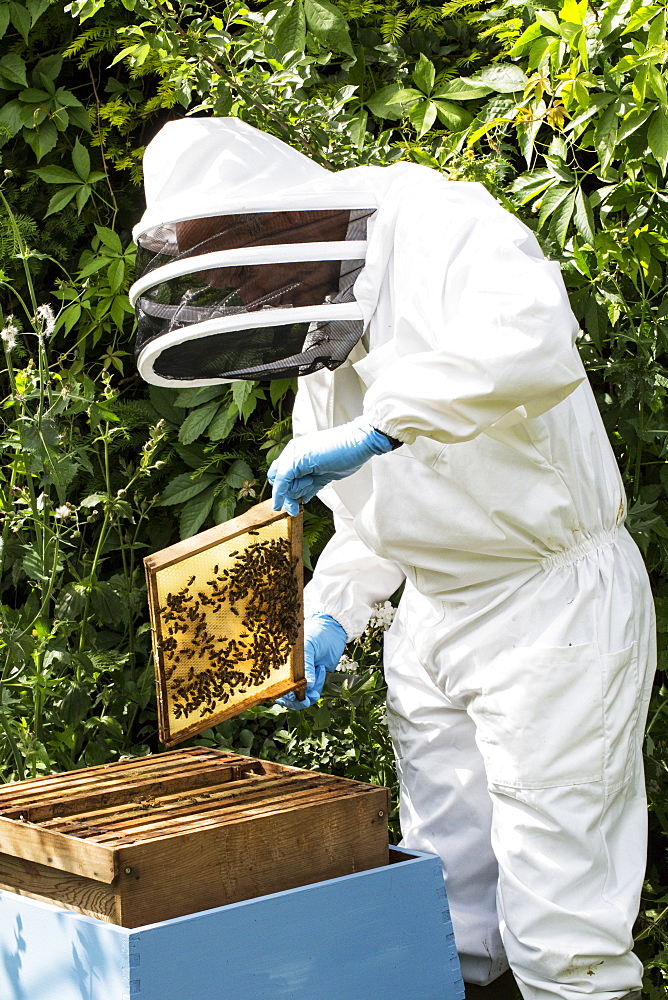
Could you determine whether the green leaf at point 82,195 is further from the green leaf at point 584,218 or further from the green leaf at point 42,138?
the green leaf at point 584,218

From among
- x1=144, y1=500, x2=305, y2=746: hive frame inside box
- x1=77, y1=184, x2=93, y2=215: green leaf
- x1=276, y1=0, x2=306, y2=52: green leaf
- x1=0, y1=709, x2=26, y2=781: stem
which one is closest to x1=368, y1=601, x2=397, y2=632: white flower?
x1=144, y1=500, x2=305, y2=746: hive frame inside box

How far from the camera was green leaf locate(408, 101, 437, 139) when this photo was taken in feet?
9.43

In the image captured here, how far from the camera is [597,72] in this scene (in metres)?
2.54

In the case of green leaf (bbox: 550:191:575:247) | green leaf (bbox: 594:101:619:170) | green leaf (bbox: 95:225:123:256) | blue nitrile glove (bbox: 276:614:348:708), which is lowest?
blue nitrile glove (bbox: 276:614:348:708)

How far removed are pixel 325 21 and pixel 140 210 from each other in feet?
3.33

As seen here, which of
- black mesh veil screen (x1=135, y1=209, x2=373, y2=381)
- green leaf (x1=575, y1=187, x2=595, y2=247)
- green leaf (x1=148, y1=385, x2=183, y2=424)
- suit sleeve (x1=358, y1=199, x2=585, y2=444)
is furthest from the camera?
green leaf (x1=148, y1=385, x2=183, y2=424)

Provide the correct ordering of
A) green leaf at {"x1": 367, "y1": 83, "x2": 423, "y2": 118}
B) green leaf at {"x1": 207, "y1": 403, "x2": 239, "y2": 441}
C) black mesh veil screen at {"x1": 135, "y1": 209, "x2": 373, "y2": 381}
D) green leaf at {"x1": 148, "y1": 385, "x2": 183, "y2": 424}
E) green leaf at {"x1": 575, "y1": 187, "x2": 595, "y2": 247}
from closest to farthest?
black mesh veil screen at {"x1": 135, "y1": 209, "x2": 373, "y2": 381}, green leaf at {"x1": 575, "y1": 187, "x2": 595, "y2": 247}, green leaf at {"x1": 367, "y1": 83, "x2": 423, "y2": 118}, green leaf at {"x1": 207, "y1": 403, "x2": 239, "y2": 441}, green leaf at {"x1": 148, "y1": 385, "x2": 183, "y2": 424}

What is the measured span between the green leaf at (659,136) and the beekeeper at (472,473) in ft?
1.90

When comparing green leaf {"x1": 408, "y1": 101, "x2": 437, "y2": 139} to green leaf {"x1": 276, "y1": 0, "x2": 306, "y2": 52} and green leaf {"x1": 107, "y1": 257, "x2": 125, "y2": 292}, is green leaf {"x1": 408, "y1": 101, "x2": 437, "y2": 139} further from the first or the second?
green leaf {"x1": 107, "y1": 257, "x2": 125, "y2": 292}

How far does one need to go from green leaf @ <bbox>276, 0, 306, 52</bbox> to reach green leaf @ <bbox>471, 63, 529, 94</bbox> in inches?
19.8

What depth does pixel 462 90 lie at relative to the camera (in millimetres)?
2896

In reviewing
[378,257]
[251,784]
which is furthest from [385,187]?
[251,784]

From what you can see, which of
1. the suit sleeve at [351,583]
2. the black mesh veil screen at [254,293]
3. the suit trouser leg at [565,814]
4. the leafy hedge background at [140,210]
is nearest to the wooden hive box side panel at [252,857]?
the suit trouser leg at [565,814]

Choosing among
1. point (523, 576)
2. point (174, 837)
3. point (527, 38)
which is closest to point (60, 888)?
point (174, 837)
